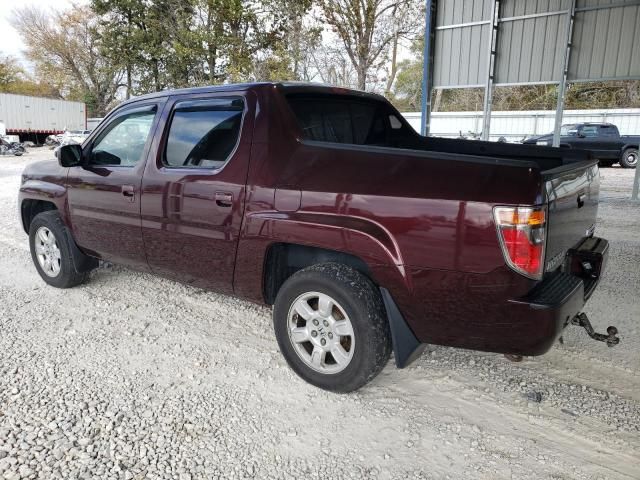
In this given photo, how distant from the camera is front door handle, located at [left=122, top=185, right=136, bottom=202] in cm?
382

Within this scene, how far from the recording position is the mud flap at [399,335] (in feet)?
8.89

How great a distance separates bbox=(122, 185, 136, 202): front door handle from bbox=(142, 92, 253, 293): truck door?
0.44 feet

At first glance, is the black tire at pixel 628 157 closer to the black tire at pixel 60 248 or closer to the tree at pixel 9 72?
the black tire at pixel 60 248

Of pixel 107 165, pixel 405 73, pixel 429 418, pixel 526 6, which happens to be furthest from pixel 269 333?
pixel 405 73

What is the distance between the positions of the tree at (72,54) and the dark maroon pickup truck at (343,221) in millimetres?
45916

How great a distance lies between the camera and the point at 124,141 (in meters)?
4.17

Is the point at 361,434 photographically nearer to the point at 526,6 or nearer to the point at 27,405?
the point at 27,405

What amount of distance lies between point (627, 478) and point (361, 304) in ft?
4.74

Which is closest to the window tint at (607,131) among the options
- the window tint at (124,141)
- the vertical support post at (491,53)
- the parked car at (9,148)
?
the vertical support post at (491,53)

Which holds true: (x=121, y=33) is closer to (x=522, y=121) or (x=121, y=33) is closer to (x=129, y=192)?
(x=522, y=121)

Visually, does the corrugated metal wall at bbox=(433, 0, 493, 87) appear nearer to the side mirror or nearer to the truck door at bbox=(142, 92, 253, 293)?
the truck door at bbox=(142, 92, 253, 293)

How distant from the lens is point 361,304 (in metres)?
2.71

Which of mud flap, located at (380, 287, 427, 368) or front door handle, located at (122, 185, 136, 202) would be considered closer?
mud flap, located at (380, 287, 427, 368)

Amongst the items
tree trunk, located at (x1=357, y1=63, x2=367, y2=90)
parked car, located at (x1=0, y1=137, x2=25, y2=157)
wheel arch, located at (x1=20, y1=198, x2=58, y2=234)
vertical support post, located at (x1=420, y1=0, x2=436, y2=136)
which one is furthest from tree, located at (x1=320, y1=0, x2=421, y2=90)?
parked car, located at (x1=0, y1=137, x2=25, y2=157)
